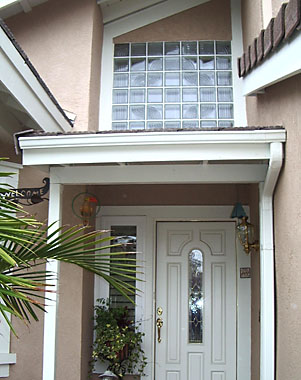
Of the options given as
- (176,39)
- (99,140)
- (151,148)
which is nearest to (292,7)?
(151,148)

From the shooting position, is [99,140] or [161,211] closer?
[99,140]

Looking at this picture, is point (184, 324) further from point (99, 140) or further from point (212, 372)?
point (99, 140)

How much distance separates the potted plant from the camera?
19.9 feet

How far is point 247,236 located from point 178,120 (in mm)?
1772

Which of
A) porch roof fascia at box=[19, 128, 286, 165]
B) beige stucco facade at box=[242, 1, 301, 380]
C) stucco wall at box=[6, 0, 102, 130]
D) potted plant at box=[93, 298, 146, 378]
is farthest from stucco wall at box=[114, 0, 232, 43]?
potted plant at box=[93, 298, 146, 378]

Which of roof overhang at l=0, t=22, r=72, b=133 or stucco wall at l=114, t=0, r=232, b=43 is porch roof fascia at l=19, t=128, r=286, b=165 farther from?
stucco wall at l=114, t=0, r=232, b=43

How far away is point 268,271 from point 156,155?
146 cm

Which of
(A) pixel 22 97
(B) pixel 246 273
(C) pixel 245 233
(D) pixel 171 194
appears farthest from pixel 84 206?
(B) pixel 246 273

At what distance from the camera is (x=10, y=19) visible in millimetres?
6852

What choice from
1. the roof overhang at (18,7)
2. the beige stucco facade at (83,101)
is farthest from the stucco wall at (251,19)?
the roof overhang at (18,7)

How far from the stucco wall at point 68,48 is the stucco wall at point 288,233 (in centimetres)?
250

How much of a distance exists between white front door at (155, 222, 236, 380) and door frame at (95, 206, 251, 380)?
0.08 m

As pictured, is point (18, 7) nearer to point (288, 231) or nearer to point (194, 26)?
point (194, 26)

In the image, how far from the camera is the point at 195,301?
6641 millimetres
